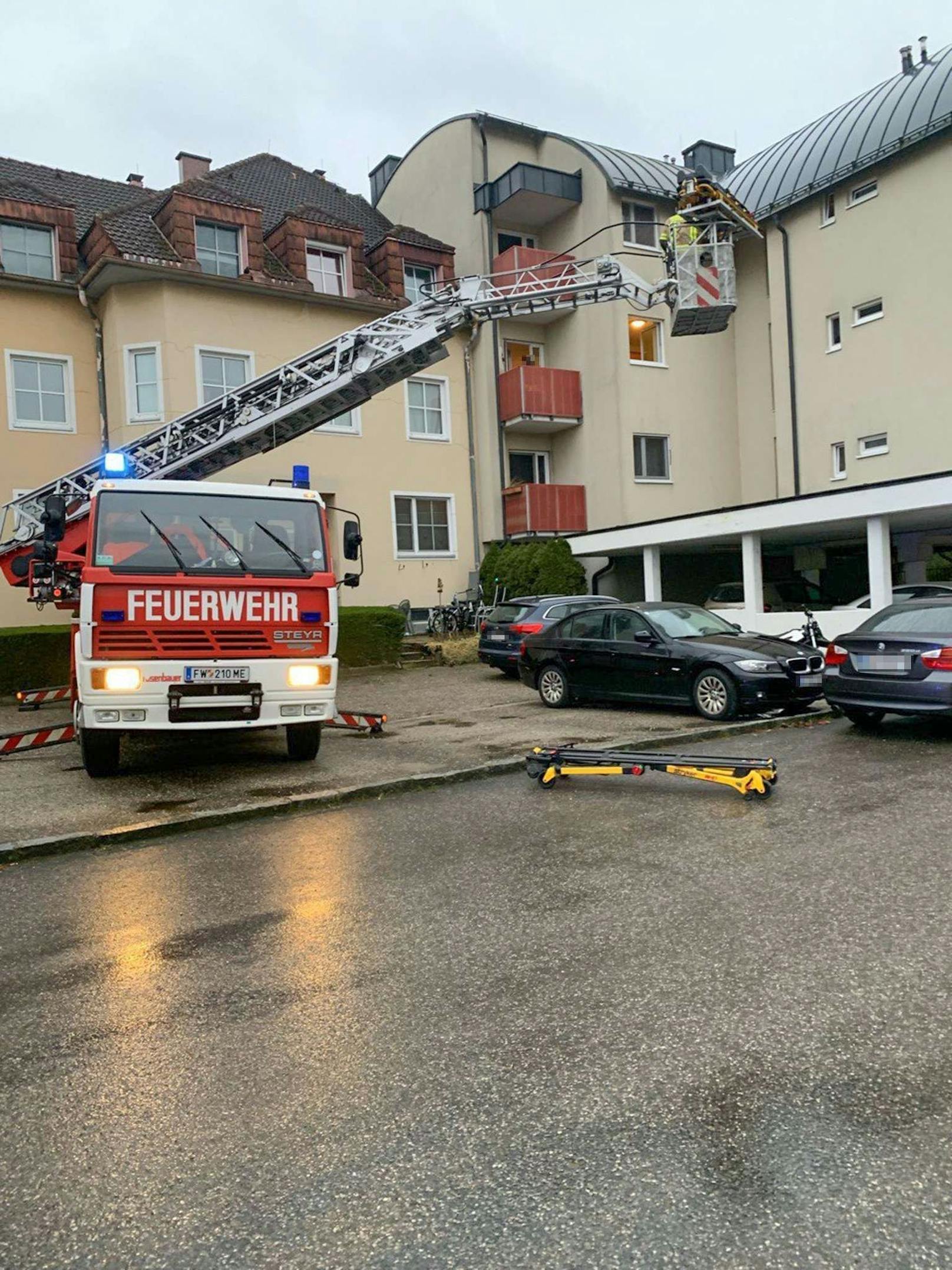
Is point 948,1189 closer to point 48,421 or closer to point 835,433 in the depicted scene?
point 48,421

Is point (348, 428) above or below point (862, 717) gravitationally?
above

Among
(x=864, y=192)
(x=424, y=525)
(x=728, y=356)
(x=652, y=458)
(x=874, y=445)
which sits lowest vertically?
(x=424, y=525)

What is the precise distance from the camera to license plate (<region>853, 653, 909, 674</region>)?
9.57 meters

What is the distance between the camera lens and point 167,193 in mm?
22891

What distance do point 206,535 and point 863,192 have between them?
2117cm

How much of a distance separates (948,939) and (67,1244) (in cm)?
365

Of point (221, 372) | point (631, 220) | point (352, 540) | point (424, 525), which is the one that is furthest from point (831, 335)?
point (352, 540)

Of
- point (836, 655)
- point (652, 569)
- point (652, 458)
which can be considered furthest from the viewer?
point (652, 458)

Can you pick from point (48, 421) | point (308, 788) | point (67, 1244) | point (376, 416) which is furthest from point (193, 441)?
point (67, 1244)

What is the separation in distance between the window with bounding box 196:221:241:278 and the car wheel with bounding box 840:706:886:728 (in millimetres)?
17415

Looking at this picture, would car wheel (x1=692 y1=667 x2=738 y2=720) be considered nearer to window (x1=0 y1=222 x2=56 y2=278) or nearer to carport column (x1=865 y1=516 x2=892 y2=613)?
carport column (x1=865 y1=516 x2=892 y2=613)

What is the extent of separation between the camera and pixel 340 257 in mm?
24750

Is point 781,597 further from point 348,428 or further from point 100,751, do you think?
point 100,751

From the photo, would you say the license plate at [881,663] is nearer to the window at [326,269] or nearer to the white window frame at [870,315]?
the white window frame at [870,315]
